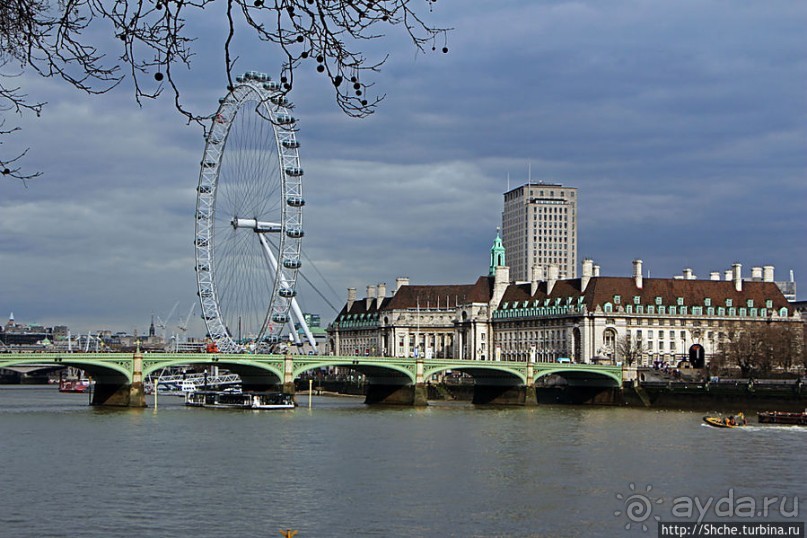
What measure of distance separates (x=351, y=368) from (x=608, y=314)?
1525 inches

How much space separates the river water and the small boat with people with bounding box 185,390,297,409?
50.7 feet

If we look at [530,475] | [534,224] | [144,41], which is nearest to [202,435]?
[530,475]

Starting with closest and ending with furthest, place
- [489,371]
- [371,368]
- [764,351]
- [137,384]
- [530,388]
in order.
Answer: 1. [137,384]
2. [371,368]
3. [530,388]
4. [489,371]
5. [764,351]

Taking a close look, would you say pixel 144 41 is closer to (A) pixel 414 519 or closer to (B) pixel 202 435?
(A) pixel 414 519

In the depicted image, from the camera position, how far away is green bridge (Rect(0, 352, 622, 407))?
7369 centimetres

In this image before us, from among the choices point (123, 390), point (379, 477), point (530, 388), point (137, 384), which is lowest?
point (379, 477)

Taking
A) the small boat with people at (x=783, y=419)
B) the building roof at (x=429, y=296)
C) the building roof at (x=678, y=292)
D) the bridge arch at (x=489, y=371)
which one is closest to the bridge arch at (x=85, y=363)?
the bridge arch at (x=489, y=371)

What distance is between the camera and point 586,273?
124312mm

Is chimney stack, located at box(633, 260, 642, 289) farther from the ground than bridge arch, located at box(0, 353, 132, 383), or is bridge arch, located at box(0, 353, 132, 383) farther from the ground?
chimney stack, located at box(633, 260, 642, 289)

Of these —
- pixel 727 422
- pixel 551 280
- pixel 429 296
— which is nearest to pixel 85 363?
pixel 727 422

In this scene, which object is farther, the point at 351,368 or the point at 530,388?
the point at 530,388

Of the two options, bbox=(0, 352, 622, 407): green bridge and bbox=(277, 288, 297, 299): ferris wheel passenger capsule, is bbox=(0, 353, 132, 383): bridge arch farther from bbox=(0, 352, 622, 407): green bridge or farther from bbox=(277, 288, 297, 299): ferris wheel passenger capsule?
bbox=(277, 288, 297, 299): ferris wheel passenger capsule

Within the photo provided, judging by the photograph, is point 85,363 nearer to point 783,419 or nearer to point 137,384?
point 137,384

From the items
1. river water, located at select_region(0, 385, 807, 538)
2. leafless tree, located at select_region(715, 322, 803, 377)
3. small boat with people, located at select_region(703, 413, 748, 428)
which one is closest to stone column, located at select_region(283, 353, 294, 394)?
river water, located at select_region(0, 385, 807, 538)
